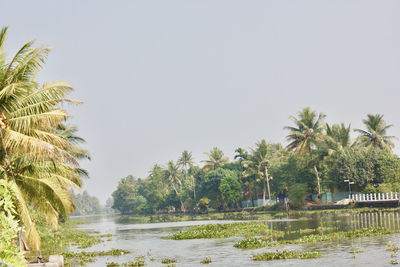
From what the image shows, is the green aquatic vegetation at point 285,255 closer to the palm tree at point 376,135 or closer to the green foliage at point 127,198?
the palm tree at point 376,135

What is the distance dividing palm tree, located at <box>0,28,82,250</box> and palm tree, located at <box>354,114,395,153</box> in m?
51.1

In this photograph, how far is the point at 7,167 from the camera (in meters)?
18.5

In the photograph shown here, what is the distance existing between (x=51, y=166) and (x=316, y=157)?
45795mm

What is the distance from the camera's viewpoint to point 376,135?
61.9 metres

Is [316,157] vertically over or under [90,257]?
over

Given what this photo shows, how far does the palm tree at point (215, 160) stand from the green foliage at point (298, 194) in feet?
96.9

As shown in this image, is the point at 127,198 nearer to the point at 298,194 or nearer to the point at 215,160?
the point at 215,160

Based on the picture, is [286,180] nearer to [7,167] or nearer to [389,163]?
[389,163]

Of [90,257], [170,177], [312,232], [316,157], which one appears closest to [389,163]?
[316,157]

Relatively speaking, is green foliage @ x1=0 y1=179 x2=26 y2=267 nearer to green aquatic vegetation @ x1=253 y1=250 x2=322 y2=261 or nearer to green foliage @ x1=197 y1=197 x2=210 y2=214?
green aquatic vegetation @ x1=253 y1=250 x2=322 y2=261

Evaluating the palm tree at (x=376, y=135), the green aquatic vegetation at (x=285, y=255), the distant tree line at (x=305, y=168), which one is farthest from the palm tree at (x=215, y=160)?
the green aquatic vegetation at (x=285, y=255)

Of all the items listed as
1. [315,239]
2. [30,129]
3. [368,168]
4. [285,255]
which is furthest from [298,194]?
[30,129]

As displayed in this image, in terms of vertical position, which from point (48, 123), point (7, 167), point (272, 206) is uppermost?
point (48, 123)

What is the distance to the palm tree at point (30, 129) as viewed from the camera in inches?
645
